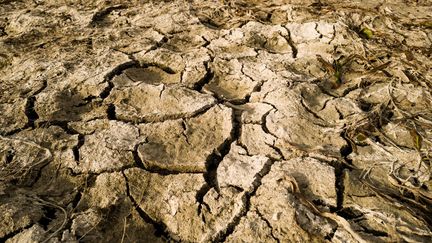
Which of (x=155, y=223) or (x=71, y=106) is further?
(x=71, y=106)

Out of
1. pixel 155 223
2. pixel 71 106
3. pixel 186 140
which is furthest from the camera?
pixel 71 106

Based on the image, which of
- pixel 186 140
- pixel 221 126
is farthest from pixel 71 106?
pixel 221 126

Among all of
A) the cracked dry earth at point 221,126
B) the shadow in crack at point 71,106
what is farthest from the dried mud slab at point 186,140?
the shadow in crack at point 71,106

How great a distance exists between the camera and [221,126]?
2.04 m

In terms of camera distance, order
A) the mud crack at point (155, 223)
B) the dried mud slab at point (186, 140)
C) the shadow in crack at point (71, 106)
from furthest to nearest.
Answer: the shadow in crack at point (71, 106)
the dried mud slab at point (186, 140)
the mud crack at point (155, 223)

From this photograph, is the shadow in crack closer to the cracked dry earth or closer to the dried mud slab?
the cracked dry earth

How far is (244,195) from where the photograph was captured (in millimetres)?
1646

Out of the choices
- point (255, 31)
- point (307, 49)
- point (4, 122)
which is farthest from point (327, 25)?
point (4, 122)

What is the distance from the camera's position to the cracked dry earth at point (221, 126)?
1.57m

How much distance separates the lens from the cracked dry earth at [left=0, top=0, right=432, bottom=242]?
1.57m

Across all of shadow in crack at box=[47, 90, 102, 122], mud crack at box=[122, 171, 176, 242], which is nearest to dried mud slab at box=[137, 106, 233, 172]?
mud crack at box=[122, 171, 176, 242]

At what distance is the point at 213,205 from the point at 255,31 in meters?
1.72

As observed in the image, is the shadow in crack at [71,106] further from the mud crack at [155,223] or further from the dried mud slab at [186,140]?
the mud crack at [155,223]

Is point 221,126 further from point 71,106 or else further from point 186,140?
point 71,106
